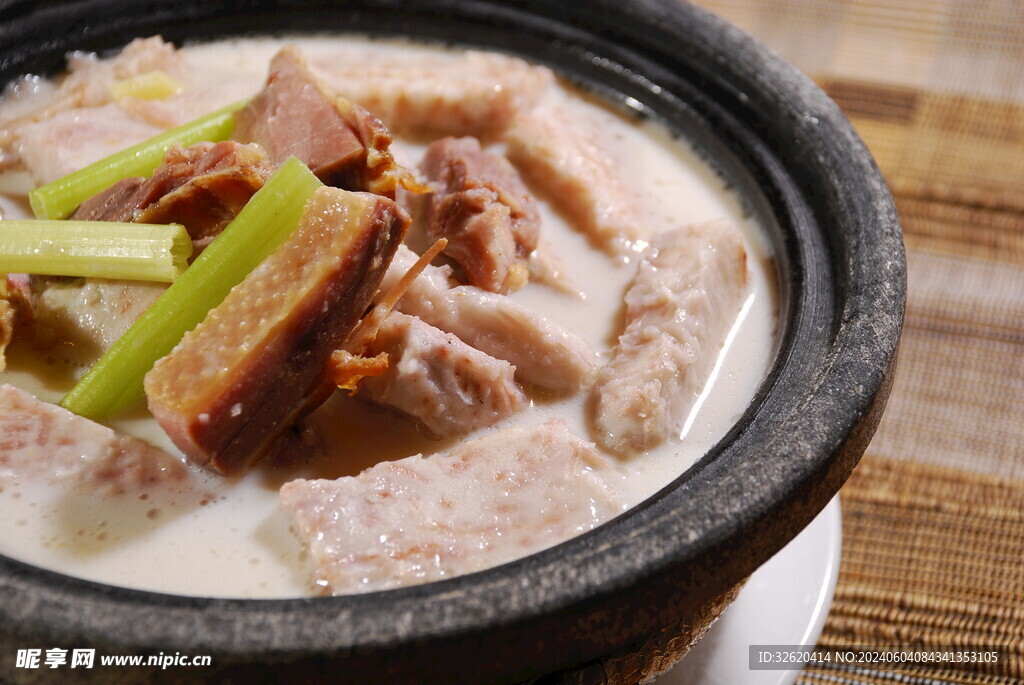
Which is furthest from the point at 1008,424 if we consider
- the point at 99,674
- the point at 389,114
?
the point at 99,674

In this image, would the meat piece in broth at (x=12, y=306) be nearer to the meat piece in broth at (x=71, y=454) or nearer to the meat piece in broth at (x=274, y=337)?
the meat piece in broth at (x=71, y=454)

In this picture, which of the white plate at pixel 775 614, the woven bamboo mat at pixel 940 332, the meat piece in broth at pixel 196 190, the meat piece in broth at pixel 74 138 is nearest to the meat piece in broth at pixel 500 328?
the meat piece in broth at pixel 196 190

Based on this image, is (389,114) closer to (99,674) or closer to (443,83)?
(443,83)

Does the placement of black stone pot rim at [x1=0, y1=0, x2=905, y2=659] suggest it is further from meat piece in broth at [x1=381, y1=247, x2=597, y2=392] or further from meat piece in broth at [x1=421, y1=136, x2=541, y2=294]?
meat piece in broth at [x1=421, y1=136, x2=541, y2=294]

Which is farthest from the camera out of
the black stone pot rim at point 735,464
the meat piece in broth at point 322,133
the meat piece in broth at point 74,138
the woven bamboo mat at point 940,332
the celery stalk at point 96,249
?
the woven bamboo mat at point 940,332

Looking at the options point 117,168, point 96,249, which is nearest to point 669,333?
point 96,249

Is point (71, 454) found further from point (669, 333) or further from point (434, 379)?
point (669, 333)

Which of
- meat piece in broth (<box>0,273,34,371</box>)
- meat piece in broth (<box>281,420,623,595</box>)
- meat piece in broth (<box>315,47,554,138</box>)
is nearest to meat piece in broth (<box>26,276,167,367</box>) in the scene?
meat piece in broth (<box>0,273,34,371</box>)
